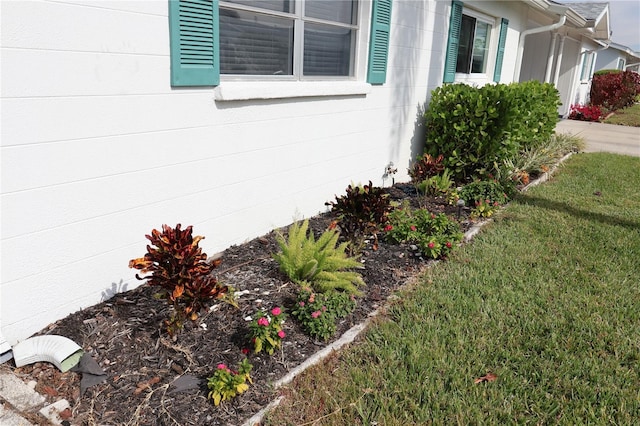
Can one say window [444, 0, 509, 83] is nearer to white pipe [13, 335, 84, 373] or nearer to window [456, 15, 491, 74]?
window [456, 15, 491, 74]

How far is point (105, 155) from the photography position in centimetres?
292

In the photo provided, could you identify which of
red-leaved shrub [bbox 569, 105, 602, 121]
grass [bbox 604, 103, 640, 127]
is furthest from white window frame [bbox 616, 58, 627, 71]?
red-leaved shrub [bbox 569, 105, 602, 121]

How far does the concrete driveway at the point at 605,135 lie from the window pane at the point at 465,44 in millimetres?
4149

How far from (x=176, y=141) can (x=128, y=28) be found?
785 mm

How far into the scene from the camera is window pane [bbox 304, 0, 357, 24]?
14.8ft

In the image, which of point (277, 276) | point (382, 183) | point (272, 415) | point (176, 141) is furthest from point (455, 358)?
point (382, 183)

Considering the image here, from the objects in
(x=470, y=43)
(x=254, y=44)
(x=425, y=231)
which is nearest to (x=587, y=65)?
(x=470, y=43)

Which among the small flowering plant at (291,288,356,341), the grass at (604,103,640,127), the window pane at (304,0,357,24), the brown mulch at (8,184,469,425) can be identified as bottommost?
the brown mulch at (8,184,469,425)

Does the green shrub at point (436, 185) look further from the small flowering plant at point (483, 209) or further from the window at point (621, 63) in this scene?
the window at point (621, 63)

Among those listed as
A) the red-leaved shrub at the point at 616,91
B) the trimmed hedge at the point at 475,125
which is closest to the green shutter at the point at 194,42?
the trimmed hedge at the point at 475,125

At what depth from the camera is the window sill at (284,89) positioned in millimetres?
3591

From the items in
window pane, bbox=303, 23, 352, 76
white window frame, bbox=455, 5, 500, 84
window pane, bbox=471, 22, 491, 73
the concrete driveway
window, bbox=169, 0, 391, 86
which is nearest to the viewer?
window, bbox=169, 0, 391, 86

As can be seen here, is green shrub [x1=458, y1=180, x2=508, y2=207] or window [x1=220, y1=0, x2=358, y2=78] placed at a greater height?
window [x1=220, y1=0, x2=358, y2=78]

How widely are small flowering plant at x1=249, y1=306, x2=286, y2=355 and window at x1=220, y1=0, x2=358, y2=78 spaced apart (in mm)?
2053
